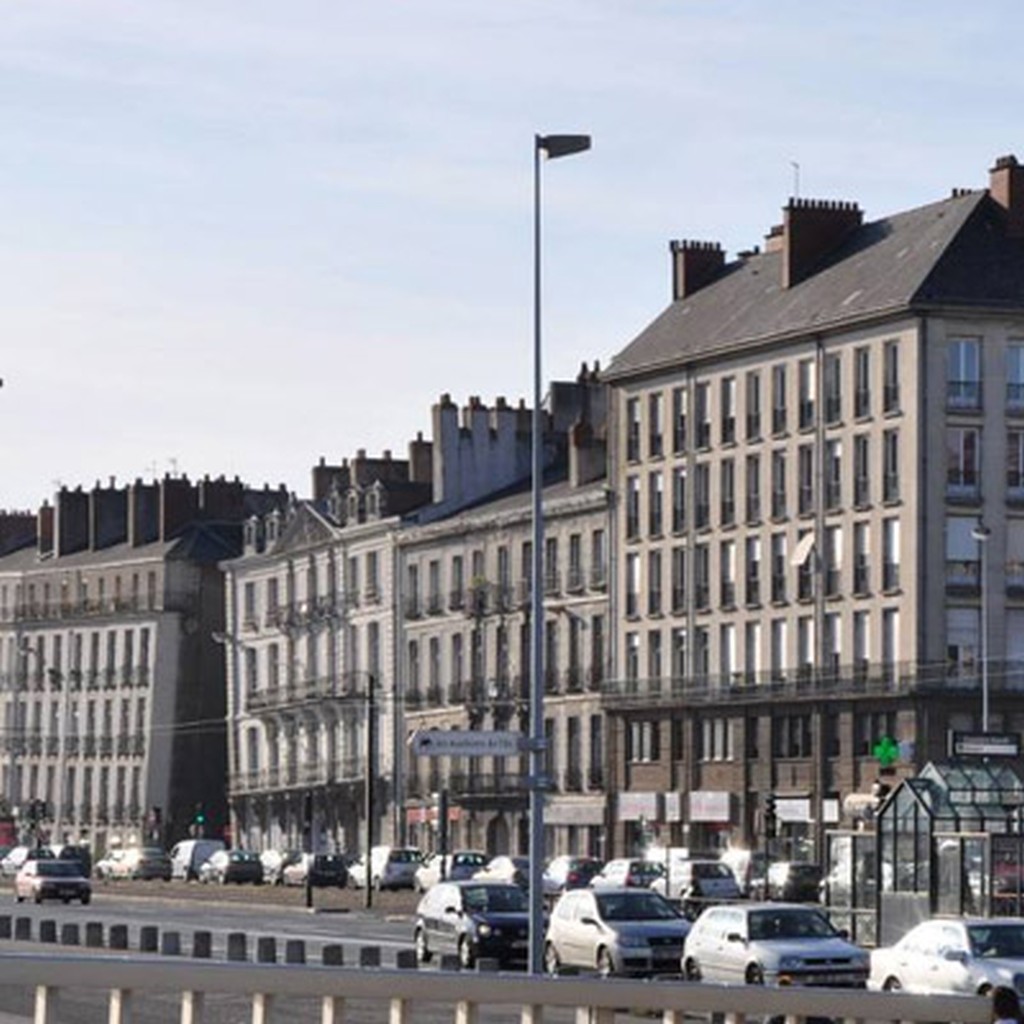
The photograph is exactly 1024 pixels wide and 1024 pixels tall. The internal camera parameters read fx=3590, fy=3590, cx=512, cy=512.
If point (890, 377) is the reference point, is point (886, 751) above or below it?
below

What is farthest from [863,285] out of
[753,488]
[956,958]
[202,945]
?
[956,958]

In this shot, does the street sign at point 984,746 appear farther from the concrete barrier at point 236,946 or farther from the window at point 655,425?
the window at point 655,425

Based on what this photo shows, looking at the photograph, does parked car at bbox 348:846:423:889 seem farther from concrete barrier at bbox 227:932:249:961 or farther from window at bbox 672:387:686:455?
concrete barrier at bbox 227:932:249:961

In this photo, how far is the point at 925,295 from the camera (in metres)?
104

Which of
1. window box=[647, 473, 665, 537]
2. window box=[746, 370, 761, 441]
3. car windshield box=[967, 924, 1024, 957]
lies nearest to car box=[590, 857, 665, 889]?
window box=[746, 370, 761, 441]

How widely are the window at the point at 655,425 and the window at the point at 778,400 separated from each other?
24.6 ft

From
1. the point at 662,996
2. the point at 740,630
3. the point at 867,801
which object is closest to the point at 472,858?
the point at 867,801

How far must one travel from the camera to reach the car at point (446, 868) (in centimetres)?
9388

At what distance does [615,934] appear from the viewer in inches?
1999

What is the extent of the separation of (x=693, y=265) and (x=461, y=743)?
84275 mm

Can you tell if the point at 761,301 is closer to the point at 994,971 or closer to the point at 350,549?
the point at 350,549

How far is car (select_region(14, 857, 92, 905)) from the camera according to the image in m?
102

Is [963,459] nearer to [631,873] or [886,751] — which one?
[886,751]

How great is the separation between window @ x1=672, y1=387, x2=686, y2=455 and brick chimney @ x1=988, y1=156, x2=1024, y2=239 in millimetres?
14124
